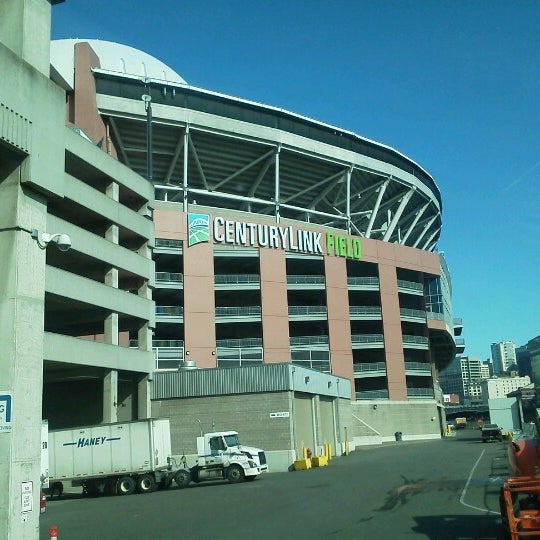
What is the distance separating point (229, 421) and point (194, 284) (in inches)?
805

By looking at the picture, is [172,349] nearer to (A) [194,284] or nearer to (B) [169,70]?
(A) [194,284]

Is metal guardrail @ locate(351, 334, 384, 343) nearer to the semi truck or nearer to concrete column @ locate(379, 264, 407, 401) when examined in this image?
concrete column @ locate(379, 264, 407, 401)

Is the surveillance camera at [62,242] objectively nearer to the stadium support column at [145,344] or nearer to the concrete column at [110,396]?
the concrete column at [110,396]

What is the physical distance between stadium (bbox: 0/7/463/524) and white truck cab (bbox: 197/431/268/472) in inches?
290

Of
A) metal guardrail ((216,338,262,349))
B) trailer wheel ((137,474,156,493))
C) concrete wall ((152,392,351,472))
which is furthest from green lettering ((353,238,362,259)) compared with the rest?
trailer wheel ((137,474,156,493))

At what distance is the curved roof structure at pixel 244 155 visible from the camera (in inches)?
2368

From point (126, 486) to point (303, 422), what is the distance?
54.1 feet

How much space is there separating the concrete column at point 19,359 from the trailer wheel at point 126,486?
63.1ft

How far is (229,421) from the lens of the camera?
139 ft

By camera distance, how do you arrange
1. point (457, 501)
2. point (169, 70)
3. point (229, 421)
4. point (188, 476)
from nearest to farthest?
point (457, 501), point (188, 476), point (229, 421), point (169, 70)

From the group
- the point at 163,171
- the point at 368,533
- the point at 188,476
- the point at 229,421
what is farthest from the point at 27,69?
the point at 163,171

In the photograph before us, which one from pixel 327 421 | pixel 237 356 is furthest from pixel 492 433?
pixel 237 356

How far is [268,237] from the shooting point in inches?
2574

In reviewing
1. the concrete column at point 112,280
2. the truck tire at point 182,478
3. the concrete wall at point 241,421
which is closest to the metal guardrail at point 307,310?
the concrete wall at point 241,421
